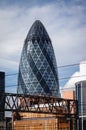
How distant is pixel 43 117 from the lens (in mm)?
114125

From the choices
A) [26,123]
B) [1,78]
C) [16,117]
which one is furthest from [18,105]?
[1,78]

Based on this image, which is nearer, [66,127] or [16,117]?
[66,127]

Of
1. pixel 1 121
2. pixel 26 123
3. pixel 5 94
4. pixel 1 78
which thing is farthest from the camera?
pixel 1 78

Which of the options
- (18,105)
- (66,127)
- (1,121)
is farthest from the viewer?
(1,121)

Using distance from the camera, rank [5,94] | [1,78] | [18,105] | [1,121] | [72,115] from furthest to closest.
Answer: [1,78] < [1,121] < [72,115] < [18,105] < [5,94]

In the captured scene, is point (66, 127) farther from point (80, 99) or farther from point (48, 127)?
point (80, 99)

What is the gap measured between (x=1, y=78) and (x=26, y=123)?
160ft

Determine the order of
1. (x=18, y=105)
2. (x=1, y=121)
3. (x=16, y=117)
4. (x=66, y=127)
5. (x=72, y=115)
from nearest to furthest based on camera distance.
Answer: (x=18, y=105)
(x=72, y=115)
(x=66, y=127)
(x=16, y=117)
(x=1, y=121)

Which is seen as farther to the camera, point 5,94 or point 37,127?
point 37,127

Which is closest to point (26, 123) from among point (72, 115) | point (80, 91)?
point (72, 115)

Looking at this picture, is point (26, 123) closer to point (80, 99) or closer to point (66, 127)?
point (66, 127)

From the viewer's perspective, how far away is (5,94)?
70.2 m

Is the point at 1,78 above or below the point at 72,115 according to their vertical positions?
above

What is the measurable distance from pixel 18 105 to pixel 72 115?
17552 mm
